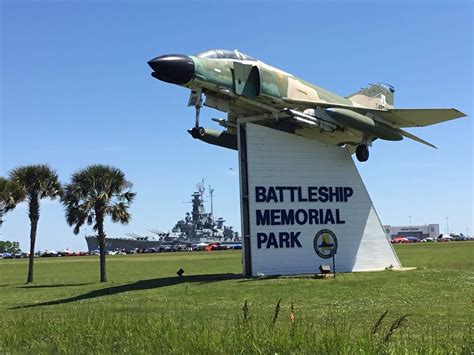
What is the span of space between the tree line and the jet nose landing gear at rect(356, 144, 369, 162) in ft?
42.3

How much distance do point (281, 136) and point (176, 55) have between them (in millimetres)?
6044

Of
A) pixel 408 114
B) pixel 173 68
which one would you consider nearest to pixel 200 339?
pixel 173 68

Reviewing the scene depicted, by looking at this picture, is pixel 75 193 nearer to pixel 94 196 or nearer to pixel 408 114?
pixel 94 196

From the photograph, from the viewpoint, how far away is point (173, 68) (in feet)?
62.6

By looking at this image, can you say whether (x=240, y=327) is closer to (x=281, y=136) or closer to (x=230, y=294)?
(x=230, y=294)

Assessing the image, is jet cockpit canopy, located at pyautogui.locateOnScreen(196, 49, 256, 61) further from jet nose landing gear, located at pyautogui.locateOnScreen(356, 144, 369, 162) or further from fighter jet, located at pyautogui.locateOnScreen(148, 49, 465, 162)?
jet nose landing gear, located at pyautogui.locateOnScreen(356, 144, 369, 162)

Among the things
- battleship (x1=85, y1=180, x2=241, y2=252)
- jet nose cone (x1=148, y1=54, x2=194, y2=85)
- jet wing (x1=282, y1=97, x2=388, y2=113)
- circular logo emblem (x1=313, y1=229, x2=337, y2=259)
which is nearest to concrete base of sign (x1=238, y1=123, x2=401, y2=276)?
circular logo emblem (x1=313, y1=229, x2=337, y2=259)

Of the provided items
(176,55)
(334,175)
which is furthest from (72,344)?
(334,175)

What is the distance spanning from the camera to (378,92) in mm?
29391

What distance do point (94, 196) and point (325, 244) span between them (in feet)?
44.3

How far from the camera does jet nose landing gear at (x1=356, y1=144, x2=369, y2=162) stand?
2523 centimetres

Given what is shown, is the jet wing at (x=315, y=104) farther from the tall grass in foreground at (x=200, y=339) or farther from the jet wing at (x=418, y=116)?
the tall grass in foreground at (x=200, y=339)

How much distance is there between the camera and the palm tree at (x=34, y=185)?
3048 centimetres

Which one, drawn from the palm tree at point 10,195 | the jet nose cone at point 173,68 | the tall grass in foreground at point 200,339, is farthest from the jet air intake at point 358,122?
the palm tree at point 10,195
